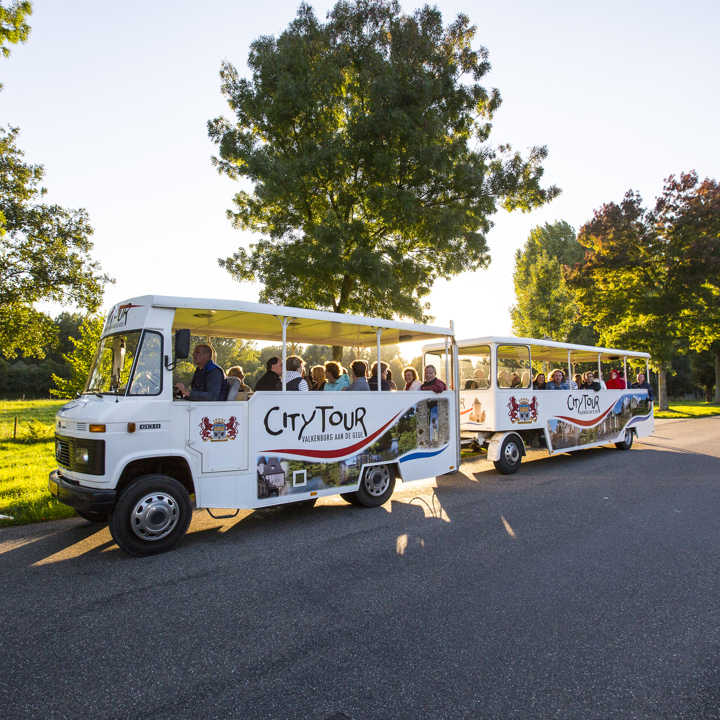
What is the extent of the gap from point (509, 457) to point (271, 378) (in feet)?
19.1

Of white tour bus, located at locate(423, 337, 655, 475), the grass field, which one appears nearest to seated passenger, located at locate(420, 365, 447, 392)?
white tour bus, located at locate(423, 337, 655, 475)

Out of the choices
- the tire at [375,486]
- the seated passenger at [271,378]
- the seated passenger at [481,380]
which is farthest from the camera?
the seated passenger at [481,380]

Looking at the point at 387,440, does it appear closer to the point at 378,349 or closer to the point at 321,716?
the point at 378,349

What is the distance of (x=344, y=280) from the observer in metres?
13.6

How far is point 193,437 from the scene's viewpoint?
19.0 ft

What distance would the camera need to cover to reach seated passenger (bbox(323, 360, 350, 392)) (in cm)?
781

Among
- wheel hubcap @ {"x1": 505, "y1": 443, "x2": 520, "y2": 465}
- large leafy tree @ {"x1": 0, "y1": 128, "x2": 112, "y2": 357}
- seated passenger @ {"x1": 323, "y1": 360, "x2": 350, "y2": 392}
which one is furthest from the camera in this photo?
large leafy tree @ {"x1": 0, "y1": 128, "x2": 112, "y2": 357}

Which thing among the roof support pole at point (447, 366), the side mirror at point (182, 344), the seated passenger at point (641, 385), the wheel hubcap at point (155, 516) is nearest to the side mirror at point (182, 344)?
the side mirror at point (182, 344)

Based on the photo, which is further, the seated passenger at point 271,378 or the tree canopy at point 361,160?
the tree canopy at point 361,160

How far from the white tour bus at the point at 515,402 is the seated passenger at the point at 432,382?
0.29 meters

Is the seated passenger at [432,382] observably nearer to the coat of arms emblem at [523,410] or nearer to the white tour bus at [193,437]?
the white tour bus at [193,437]

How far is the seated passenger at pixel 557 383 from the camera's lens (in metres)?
11.8

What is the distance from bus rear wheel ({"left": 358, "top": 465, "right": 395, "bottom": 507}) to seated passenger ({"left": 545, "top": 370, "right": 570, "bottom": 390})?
563 cm

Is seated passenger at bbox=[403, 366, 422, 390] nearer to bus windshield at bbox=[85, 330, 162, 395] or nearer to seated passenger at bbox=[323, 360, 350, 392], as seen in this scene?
seated passenger at bbox=[323, 360, 350, 392]
